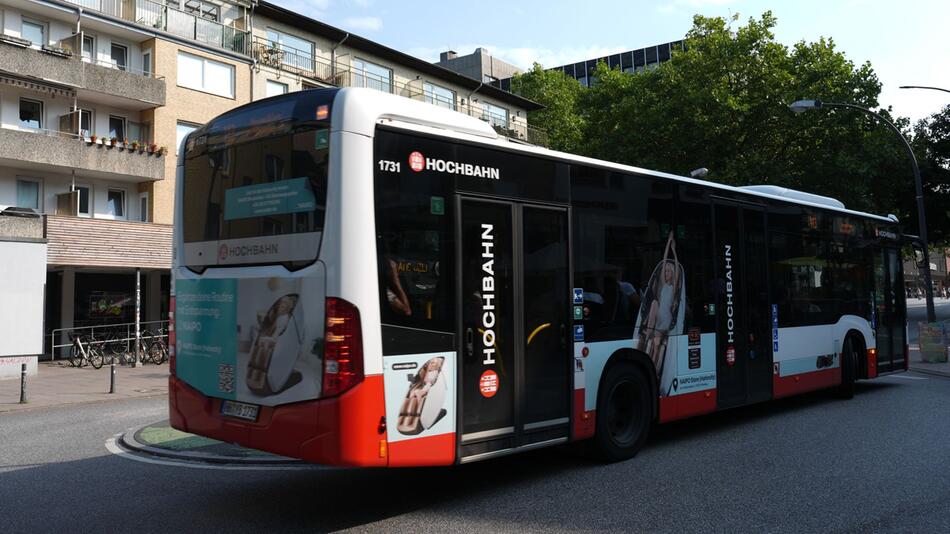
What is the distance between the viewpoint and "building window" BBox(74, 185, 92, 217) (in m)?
26.5

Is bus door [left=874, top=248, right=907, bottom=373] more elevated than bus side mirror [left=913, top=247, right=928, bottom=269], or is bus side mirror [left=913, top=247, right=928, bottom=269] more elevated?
bus side mirror [left=913, top=247, right=928, bottom=269]

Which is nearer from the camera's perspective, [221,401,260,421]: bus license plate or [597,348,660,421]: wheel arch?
[221,401,260,421]: bus license plate

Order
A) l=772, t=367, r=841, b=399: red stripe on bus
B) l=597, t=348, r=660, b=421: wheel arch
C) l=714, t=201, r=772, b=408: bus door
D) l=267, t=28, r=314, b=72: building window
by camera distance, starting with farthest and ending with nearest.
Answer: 1. l=267, t=28, r=314, b=72: building window
2. l=772, t=367, r=841, b=399: red stripe on bus
3. l=714, t=201, r=772, b=408: bus door
4. l=597, t=348, r=660, b=421: wheel arch

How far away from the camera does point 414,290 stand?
5.59m

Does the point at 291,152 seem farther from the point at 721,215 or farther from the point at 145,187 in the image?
the point at 145,187

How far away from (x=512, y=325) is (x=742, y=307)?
4.32 m

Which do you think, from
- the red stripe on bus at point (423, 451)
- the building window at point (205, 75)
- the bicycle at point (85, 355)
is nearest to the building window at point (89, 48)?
the building window at point (205, 75)

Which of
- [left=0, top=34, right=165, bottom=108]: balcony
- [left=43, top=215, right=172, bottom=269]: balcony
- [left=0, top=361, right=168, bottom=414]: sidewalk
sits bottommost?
[left=0, top=361, right=168, bottom=414]: sidewalk

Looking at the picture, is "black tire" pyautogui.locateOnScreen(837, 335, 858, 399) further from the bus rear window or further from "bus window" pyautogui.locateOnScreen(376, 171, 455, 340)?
the bus rear window

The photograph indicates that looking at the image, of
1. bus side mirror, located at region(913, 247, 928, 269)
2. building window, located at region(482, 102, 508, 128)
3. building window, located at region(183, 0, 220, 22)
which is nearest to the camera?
bus side mirror, located at region(913, 247, 928, 269)

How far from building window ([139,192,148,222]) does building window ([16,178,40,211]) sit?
10.9 ft

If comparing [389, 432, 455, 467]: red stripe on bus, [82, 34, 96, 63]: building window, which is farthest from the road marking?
[82, 34, 96, 63]: building window

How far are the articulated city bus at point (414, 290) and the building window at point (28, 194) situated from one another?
22.3 meters

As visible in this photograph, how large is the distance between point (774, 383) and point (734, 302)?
58.4 inches
